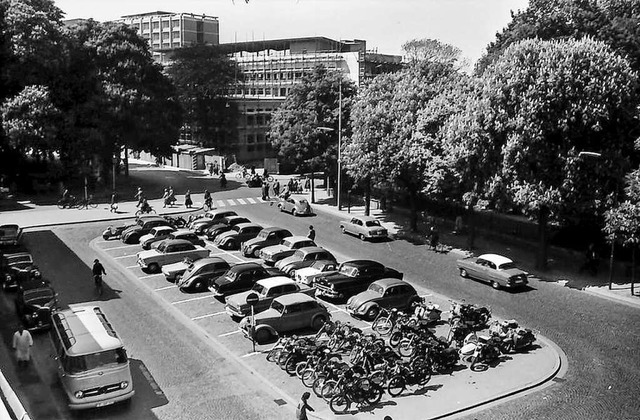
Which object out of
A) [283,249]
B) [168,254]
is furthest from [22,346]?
[283,249]

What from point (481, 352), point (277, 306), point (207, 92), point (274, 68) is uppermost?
point (274, 68)

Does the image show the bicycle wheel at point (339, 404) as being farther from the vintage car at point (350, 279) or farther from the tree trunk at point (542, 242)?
the tree trunk at point (542, 242)

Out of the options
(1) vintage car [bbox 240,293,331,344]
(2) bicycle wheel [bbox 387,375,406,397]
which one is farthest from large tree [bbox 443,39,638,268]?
(2) bicycle wheel [bbox 387,375,406,397]

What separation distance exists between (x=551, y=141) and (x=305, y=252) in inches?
592

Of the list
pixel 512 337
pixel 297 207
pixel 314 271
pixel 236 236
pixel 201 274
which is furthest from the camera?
pixel 297 207

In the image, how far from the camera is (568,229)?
41312 millimetres

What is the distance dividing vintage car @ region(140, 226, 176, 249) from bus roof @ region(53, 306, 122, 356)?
53.4ft

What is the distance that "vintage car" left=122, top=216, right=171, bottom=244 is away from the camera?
42.3 m

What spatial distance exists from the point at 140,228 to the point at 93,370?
24811mm

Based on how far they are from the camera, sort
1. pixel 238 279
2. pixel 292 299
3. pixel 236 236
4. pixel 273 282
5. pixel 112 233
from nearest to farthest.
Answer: pixel 292 299, pixel 273 282, pixel 238 279, pixel 236 236, pixel 112 233

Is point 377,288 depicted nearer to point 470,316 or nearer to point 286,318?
point 470,316

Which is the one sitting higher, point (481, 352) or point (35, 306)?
point (35, 306)

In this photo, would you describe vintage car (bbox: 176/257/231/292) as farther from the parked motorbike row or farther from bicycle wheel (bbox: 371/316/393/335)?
bicycle wheel (bbox: 371/316/393/335)

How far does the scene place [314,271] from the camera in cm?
3300
